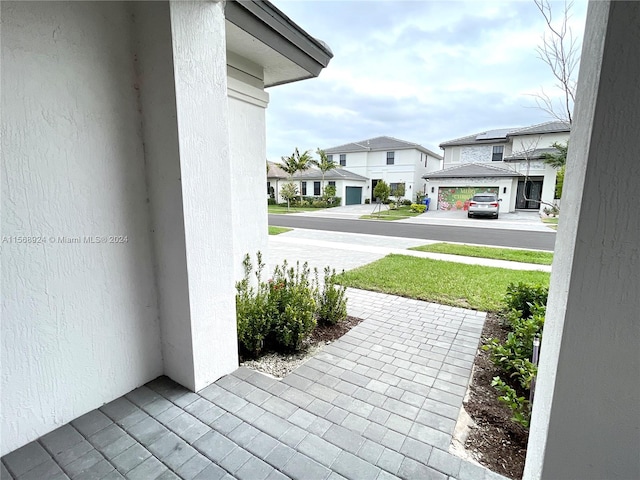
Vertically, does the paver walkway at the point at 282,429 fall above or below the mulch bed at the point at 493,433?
above

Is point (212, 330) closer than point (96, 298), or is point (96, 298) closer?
point (96, 298)

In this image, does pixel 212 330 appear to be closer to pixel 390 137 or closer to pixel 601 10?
pixel 601 10

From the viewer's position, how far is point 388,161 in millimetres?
31766

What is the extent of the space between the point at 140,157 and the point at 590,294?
2.67 meters

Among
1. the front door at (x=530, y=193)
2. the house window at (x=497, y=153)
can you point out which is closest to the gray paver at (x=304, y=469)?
the front door at (x=530, y=193)

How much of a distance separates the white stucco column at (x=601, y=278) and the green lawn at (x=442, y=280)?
353 cm

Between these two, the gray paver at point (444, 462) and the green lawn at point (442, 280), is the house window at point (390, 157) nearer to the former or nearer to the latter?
the green lawn at point (442, 280)

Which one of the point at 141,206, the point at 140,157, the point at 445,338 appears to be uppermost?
the point at 140,157

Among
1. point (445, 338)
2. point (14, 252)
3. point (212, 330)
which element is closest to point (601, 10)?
point (212, 330)

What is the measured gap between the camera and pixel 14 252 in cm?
169

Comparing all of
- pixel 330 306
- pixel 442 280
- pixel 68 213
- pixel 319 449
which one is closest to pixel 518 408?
pixel 319 449

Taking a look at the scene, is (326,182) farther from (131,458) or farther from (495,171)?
(131,458)

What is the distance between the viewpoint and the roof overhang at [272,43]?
2.57 m

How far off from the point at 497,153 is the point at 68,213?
100 ft
